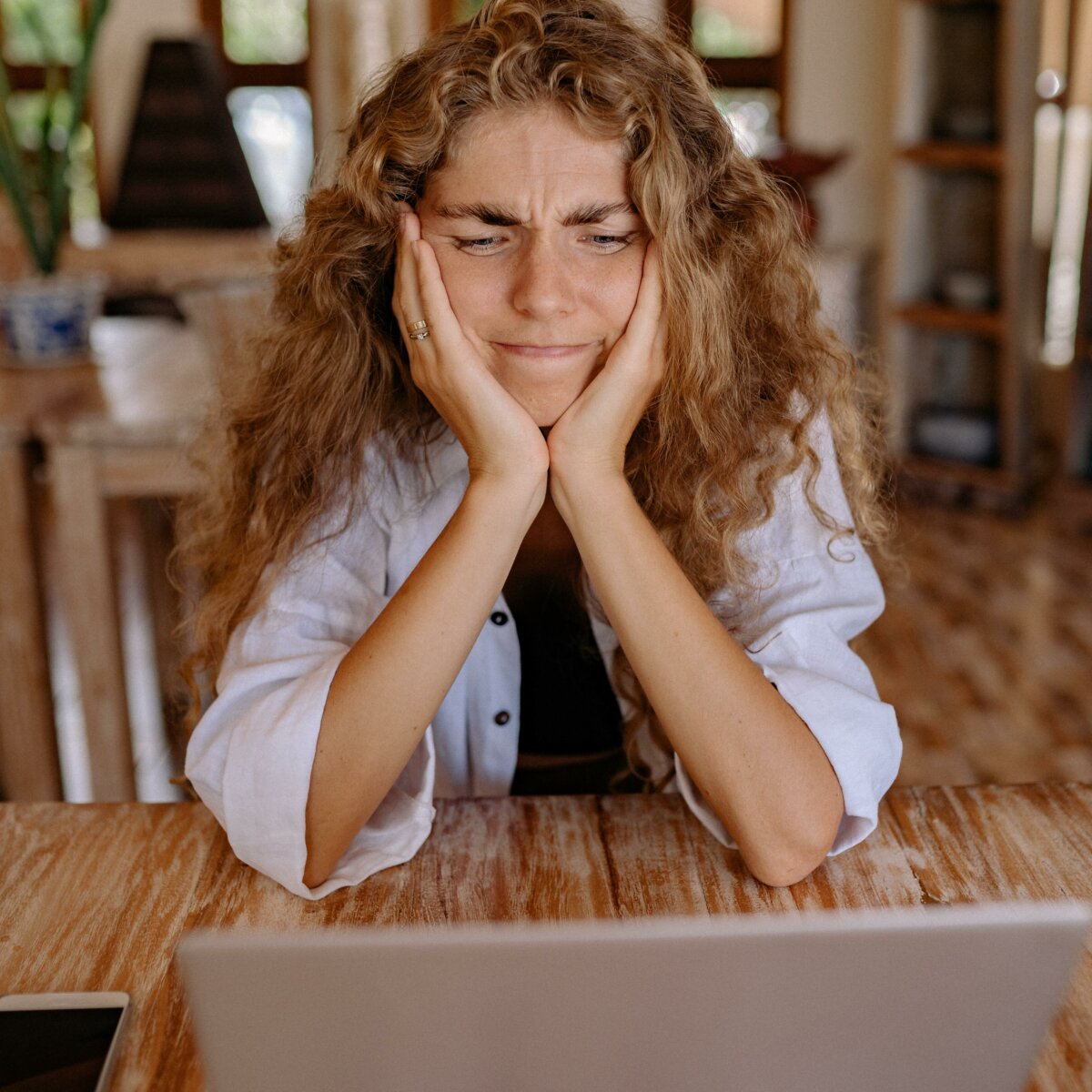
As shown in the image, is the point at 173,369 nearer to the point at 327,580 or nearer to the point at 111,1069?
the point at 327,580

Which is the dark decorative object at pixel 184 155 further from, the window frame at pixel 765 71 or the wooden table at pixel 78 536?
the wooden table at pixel 78 536

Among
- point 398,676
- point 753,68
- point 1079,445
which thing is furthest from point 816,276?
point 753,68

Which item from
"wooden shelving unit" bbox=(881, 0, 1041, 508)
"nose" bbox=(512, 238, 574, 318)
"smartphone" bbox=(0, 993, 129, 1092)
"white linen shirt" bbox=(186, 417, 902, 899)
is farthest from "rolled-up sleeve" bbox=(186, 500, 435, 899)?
"wooden shelving unit" bbox=(881, 0, 1041, 508)

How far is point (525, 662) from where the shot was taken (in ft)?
4.16

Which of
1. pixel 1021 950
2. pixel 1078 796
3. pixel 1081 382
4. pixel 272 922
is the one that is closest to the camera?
pixel 1021 950

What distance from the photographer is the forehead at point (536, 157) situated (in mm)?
996

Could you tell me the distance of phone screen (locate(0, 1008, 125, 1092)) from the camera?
2.23 feet

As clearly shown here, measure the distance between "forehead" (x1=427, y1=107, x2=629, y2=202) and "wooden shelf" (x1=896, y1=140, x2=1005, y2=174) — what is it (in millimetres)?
3126

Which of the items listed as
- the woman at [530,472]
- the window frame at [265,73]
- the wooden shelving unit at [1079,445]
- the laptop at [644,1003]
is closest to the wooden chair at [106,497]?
the woman at [530,472]

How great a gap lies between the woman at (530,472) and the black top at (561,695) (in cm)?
3

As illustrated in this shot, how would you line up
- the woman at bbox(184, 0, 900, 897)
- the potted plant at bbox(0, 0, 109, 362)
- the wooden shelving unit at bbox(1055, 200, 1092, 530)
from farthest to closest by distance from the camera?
the wooden shelving unit at bbox(1055, 200, 1092, 530) → the potted plant at bbox(0, 0, 109, 362) → the woman at bbox(184, 0, 900, 897)

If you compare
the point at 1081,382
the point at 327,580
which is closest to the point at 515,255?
the point at 327,580

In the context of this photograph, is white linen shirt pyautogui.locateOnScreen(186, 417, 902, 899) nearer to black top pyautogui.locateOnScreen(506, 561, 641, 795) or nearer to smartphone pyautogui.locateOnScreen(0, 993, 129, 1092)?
black top pyautogui.locateOnScreen(506, 561, 641, 795)

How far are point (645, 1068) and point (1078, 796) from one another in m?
0.57
